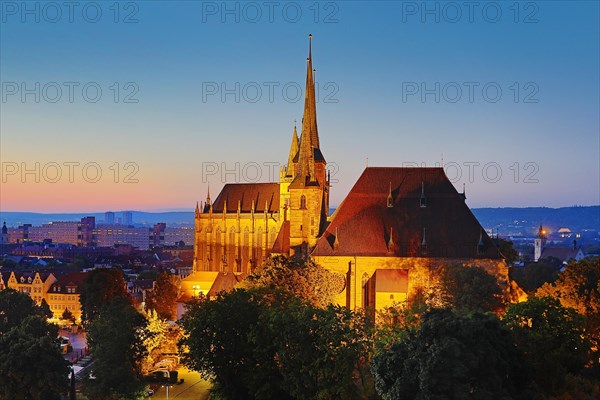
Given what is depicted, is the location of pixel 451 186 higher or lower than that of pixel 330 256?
higher

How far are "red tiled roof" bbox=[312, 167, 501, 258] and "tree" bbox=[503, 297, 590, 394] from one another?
878 inches

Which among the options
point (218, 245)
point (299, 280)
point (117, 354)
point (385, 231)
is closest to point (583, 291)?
point (385, 231)

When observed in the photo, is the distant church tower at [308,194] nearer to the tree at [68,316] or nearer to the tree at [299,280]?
the tree at [299,280]

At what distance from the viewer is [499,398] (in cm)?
2677

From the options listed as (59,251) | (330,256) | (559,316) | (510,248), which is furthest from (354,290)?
(59,251)

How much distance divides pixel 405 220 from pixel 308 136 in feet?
45.7

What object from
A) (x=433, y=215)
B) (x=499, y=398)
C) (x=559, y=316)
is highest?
(x=433, y=215)

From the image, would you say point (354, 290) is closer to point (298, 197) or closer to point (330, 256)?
point (330, 256)

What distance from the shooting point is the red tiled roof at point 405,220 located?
59.2 metres

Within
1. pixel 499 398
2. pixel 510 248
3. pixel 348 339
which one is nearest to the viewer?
pixel 499 398

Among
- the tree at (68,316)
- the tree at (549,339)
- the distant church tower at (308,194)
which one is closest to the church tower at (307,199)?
the distant church tower at (308,194)

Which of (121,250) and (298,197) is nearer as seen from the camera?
(298,197)

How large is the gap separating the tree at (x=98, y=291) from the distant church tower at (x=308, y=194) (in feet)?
70.4

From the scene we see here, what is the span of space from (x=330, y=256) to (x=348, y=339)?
80.7 feet
